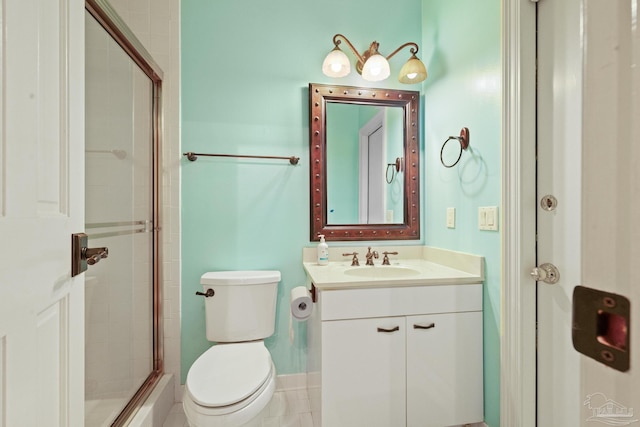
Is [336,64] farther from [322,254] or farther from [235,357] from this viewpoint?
[235,357]

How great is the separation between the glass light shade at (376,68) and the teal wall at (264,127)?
0.12 metres

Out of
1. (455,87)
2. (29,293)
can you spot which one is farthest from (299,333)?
(455,87)

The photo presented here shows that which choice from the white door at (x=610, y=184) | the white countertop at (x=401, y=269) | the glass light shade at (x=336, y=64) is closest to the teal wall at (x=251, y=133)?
the glass light shade at (x=336, y=64)

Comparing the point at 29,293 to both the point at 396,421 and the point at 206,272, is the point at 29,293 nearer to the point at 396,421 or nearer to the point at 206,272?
the point at 206,272

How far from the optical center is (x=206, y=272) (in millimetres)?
1700

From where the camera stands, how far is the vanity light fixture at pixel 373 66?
5.56ft

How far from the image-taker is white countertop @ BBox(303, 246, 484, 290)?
4.25 ft

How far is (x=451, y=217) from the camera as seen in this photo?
5.27 feet

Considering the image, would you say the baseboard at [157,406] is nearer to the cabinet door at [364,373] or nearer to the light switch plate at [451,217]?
the cabinet door at [364,373]

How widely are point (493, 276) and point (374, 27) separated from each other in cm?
164

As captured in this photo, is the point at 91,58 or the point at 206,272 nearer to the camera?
the point at 91,58

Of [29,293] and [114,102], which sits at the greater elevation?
[114,102]

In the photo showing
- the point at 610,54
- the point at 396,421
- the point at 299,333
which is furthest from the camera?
the point at 299,333

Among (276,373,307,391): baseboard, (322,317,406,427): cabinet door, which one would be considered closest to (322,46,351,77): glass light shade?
(322,317,406,427): cabinet door
